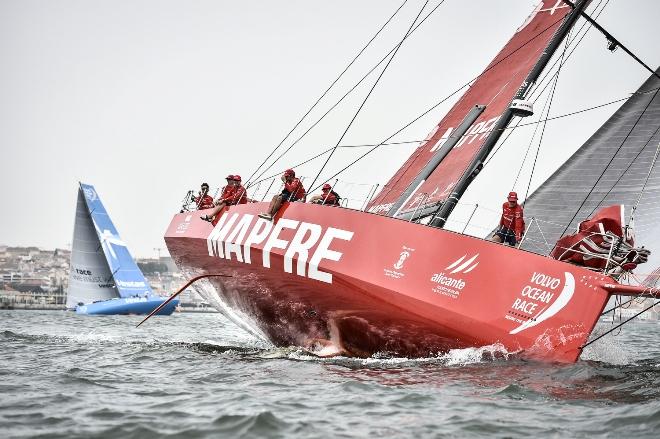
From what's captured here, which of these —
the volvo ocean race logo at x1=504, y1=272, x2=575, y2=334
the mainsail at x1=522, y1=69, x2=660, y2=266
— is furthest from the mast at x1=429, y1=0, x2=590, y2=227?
the mainsail at x1=522, y1=69, x2=660, y2=266

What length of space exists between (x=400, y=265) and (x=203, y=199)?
231 inches

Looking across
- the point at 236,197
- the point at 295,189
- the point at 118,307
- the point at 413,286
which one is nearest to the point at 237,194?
the point at 236,197

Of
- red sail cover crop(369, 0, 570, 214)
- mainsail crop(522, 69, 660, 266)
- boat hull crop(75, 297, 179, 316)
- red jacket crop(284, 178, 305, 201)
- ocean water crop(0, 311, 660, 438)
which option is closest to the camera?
ocean water crop(0, 311, 660, 438)

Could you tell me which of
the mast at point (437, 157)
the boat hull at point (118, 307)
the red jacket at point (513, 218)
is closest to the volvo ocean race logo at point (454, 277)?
the red jacket at point (513, 218)

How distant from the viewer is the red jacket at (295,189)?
32.5 ft

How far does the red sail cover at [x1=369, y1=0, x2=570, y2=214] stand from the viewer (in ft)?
31.5

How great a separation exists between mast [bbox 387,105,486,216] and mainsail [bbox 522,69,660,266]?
3438 millimetres

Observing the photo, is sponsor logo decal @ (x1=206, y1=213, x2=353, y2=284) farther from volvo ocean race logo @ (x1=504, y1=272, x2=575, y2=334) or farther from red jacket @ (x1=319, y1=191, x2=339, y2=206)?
volvo ocean race logo @ (x1=504, y1=272, x2=575, y2=334)

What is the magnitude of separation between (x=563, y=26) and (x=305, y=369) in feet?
18.1

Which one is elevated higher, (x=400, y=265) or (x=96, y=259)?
(x=96, y=259)

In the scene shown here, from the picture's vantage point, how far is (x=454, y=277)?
7.70 metres

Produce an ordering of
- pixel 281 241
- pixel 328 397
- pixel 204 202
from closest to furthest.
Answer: pixel 328 397
pixel 281 241
pixel 204 202

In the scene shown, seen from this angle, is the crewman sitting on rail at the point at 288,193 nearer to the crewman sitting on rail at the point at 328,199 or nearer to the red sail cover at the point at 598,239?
the crewman sitting on rail at the point at 328,199

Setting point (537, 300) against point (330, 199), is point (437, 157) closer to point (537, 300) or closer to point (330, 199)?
point (330, 199)
